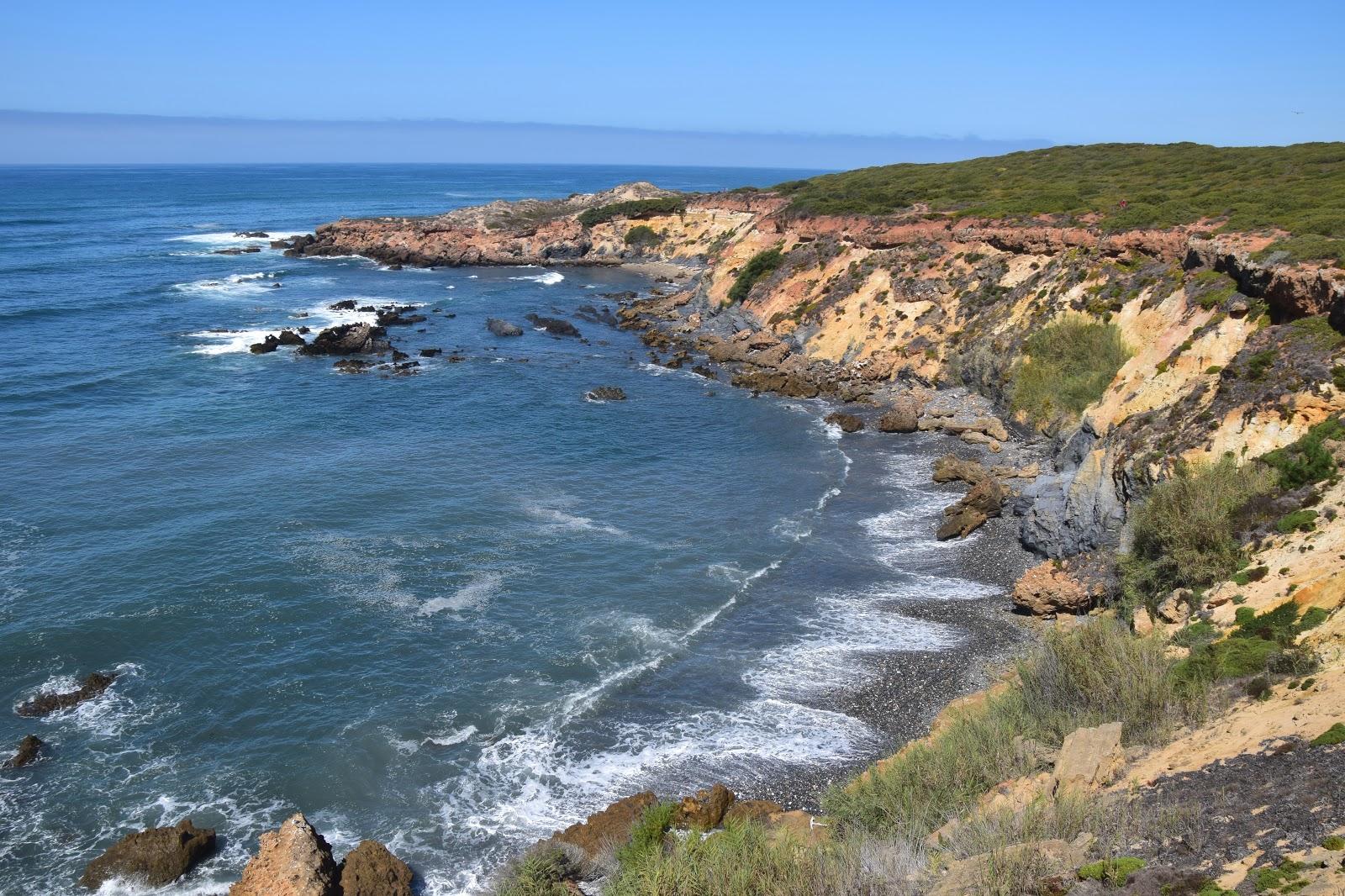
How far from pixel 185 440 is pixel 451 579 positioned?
916 inches

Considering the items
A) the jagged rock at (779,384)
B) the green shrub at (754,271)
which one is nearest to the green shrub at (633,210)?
the green shrub at (754,271)

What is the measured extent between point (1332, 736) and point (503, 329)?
6859cm

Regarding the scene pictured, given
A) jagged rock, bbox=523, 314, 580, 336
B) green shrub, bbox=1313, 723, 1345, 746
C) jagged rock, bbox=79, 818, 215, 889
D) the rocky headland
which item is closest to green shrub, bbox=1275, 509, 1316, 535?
the rocky headland

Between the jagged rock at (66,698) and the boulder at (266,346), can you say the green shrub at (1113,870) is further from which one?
the boulder at (266,346)

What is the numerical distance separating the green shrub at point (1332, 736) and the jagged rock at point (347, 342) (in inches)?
2550

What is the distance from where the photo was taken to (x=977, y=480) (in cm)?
4025

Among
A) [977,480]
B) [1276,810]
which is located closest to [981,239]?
[977,480]

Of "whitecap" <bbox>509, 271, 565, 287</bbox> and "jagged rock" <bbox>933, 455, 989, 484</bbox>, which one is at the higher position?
"whitecap" <bbox>509, 271, 565, 287</bbox>

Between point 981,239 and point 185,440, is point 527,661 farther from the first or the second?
point 981,239

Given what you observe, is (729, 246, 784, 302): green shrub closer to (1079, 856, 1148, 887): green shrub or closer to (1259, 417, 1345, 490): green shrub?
(1259, 417, 1345, 490): green shrub

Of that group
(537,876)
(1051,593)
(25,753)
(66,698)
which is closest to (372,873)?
(537,876)

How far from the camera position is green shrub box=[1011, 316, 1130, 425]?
43.5 meters

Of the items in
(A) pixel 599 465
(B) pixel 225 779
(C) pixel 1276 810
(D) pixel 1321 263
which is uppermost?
(D) pixel 1321 263

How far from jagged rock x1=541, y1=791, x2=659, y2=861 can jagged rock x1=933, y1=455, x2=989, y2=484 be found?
25.1 m
